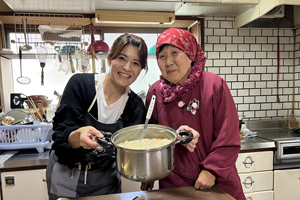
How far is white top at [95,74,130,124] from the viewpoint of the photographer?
1.07m

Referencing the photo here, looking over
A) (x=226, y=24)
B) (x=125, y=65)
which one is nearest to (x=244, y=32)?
(x=226, y=24)

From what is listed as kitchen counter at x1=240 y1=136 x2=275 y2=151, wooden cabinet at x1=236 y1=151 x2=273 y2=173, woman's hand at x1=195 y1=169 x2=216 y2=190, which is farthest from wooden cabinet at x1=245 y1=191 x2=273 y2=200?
woman's hand at x1=195 y1=169 x2=216 y2=190

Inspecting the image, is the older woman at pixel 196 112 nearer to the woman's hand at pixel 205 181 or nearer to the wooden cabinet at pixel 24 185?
the woman's hand at pixel 205 181

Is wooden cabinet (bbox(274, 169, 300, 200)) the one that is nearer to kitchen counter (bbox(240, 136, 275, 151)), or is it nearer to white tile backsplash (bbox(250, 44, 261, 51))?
kitchen counter (bbox(240, 136, 275, 151))

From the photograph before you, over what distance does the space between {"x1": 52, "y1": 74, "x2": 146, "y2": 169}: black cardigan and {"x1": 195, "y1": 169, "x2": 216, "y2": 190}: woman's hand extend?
43cm

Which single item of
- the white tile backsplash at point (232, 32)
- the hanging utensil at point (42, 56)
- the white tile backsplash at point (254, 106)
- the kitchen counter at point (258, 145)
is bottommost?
the kitchen counter at point (258, 145)

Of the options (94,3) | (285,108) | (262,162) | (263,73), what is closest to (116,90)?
(94,3)

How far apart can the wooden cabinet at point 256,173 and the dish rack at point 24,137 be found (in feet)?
5.69

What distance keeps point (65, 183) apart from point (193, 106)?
2.56ft

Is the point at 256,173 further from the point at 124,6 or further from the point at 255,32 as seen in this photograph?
the point at 124,6

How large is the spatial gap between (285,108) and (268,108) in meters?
0.23

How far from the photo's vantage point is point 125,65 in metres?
1.04

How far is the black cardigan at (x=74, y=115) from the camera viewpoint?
0.95 meters

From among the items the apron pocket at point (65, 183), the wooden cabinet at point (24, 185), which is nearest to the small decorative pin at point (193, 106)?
the apron pocket at point (65, 183)
